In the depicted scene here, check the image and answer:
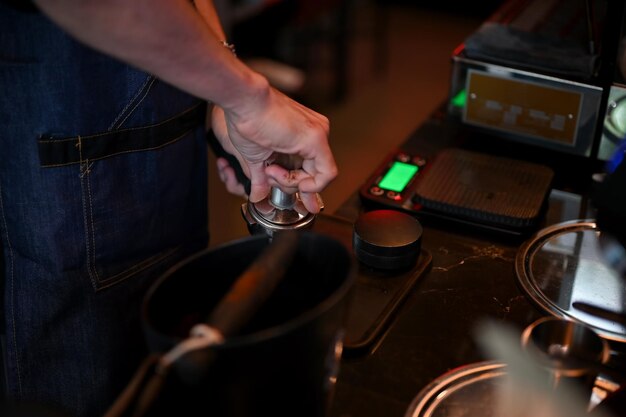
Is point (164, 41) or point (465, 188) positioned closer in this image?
point (164, 41)

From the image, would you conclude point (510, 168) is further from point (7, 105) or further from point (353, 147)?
point (353, 147)

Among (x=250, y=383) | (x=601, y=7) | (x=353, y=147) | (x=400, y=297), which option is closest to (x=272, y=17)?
(x=353, y=147)

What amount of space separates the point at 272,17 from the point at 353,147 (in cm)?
64

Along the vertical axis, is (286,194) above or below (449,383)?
above

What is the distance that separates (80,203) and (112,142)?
3.5 inches

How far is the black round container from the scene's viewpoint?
489 millimetres

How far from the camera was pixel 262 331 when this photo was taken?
21.4 inches

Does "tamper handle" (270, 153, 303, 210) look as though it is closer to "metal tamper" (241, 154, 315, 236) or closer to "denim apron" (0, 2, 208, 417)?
"metal tamper" (241, 154, 315, 236)

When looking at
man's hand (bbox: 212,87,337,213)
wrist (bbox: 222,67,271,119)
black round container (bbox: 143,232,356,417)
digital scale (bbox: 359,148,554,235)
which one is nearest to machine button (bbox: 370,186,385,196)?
digital scale (bbox: 359,148,554,235)

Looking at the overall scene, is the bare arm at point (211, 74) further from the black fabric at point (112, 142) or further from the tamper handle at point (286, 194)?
the black fabric at point (112, 142)

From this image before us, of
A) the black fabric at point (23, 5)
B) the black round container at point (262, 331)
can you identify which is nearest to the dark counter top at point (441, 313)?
the black round container at point (262, 331)

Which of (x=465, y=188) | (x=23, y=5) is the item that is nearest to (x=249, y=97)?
(x=23, y=5)

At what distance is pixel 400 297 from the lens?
871 mm

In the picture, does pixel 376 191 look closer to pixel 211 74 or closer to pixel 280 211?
pixel 280 211
